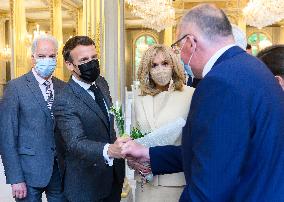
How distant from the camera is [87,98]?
2785mm

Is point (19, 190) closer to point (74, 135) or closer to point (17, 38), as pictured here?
point (74, 135)

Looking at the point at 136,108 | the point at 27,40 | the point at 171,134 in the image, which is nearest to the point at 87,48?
the point at 136,108

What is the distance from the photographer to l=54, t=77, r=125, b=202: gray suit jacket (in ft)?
8.77

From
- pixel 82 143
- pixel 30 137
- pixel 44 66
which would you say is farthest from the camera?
pixel 44 66

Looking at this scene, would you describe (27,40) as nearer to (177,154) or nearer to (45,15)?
(45,15)

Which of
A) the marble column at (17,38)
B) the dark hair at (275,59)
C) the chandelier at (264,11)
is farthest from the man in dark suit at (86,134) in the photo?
the marble column at (17,38)

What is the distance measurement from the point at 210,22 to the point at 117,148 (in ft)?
3.84

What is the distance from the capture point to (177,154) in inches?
100

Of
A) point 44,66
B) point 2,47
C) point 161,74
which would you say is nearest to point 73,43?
point 44,66

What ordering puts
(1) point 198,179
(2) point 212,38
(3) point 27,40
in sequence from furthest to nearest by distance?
(3) point 27,40 < (2) point 212,38 < (1) point 198,179

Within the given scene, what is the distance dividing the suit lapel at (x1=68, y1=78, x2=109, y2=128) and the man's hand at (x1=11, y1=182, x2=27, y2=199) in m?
0.87

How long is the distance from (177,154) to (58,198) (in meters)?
1.21

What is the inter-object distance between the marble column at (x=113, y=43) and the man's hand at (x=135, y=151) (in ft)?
10.6

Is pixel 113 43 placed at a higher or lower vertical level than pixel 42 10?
lower
